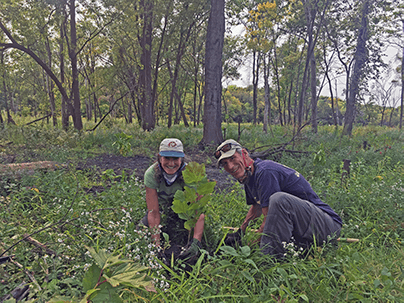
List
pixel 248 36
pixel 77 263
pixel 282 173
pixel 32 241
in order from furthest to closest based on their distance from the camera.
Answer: pixel 248 36, pixel 282 173, pixel 32 241, pixel 77 263

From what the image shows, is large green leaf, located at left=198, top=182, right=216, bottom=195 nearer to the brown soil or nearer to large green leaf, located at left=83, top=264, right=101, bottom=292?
large green leaf, located at left=83, top=264, right=101, bottom=292

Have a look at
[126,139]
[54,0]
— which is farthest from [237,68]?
[126,139]

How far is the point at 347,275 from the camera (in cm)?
204

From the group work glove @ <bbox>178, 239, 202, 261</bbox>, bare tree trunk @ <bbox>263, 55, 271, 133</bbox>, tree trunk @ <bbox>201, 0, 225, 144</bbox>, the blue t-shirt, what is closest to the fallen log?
work glove @ <bbox>178, 239, 202, 261</bbox>

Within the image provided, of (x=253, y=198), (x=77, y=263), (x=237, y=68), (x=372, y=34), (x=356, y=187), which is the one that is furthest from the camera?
(x=237, y=68)

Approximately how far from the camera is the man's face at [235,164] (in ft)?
8.29

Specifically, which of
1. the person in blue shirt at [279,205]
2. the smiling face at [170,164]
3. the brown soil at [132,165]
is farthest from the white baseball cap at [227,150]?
the brown soil at [132,165]

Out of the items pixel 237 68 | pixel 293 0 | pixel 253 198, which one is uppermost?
pixel 293 0

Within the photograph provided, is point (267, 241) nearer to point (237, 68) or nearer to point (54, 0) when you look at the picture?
point (54, 0)

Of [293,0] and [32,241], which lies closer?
[32,241]

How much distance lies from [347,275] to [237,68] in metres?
22.6

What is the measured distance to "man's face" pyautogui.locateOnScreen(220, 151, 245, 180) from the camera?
2527mm

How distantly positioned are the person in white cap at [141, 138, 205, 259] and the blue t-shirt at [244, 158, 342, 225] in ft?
2.00

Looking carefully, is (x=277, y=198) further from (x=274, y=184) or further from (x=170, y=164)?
(x=170, y=164)
